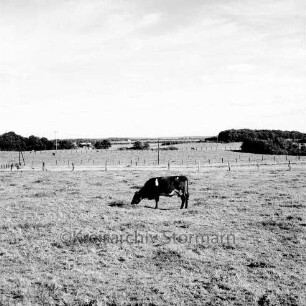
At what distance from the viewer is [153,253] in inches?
438

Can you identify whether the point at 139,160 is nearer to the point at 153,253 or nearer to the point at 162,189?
the point at 162,189

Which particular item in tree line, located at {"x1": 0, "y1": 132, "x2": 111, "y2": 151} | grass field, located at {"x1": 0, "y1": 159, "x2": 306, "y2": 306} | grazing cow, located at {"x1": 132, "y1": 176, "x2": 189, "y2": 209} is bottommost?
grass field, located at {"x1": 0, "y1": 159, "x2": 306, "y2": 306}

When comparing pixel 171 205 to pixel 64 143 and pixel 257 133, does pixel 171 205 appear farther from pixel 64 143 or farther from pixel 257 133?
pixel 257 133

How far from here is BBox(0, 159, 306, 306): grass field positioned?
27.2 feet

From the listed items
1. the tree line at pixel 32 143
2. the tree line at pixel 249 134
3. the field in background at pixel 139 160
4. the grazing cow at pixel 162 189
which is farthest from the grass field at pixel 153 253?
the tree line at pixel 249 134

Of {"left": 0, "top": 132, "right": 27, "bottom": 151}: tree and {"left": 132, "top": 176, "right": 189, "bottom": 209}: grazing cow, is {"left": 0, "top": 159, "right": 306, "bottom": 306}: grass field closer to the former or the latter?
{"left": 132, "top": 176, "right": 189, "bottom": 209}: grazing cow

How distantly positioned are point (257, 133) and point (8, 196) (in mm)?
171697

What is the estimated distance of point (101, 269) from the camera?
9.88 m

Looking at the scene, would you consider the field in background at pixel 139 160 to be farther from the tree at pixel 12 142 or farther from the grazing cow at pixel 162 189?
the tree at pixel 12 142

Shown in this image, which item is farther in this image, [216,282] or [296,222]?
[296,222]

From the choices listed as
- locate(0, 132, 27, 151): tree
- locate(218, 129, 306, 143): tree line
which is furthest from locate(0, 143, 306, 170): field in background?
locate(218, 129, 306, 143): tree line

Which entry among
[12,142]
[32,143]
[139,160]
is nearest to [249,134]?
[32,143]

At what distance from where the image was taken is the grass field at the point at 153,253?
8297 millimetres

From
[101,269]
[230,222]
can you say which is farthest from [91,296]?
[230,222]
